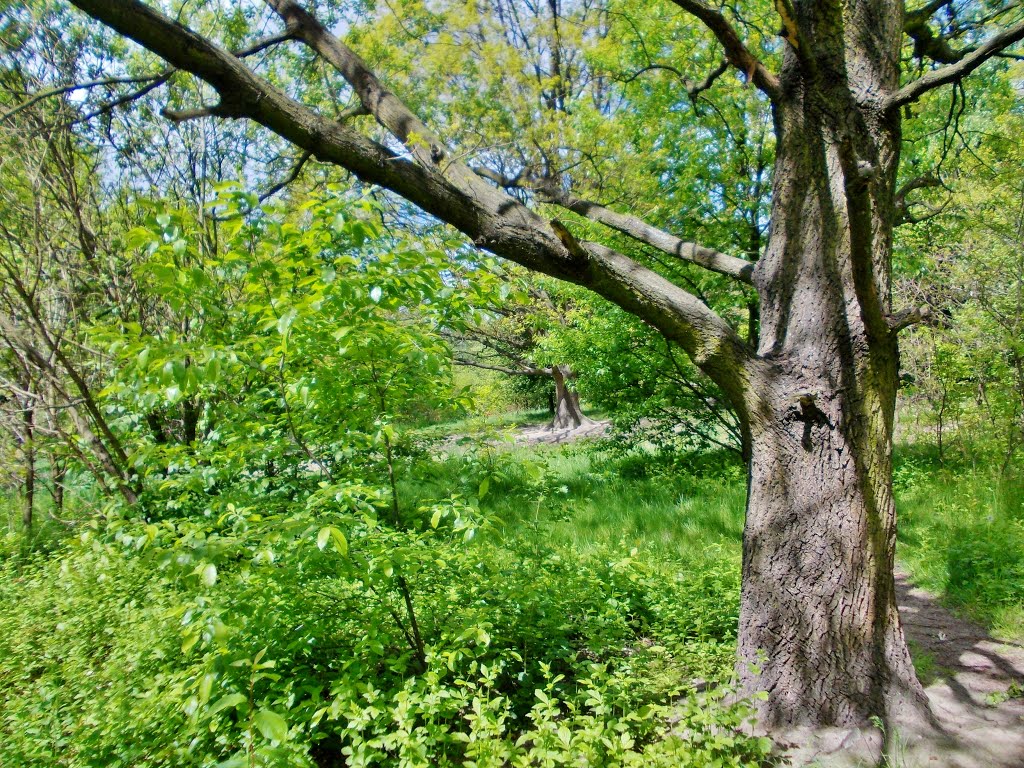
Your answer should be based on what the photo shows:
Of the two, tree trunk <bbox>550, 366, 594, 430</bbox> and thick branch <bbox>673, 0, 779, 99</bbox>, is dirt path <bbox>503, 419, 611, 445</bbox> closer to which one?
tree trunk <bbox>550, 366, 594, 430</bbox>

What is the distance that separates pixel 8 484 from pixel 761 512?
7589 mm

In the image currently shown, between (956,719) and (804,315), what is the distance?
192 centimetres

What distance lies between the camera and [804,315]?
8.67 ft

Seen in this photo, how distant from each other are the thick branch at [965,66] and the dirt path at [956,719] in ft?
8.80

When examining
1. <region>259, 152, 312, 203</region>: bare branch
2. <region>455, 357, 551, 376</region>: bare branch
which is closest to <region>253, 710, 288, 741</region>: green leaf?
<region>259, 152, 312, 203</region>: bare branch

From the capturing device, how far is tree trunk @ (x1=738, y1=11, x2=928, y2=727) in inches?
96.1

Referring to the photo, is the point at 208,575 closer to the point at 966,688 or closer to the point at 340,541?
the point at 340,541

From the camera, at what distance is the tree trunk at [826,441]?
8.01ft

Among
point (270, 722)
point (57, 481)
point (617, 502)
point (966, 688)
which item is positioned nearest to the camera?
point (270, 722)

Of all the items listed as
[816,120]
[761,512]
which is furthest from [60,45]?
[761,512]

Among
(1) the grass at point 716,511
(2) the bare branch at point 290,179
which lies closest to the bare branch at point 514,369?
(1) the grass at point 716,511

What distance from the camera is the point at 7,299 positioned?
5125 mm

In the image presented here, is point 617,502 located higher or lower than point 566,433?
lower

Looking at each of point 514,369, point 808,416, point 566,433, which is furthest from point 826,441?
point 514,369
